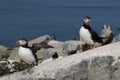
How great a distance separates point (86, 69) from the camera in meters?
9.31

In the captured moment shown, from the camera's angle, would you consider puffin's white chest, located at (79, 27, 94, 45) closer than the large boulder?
No

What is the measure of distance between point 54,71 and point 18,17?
62.6 metres

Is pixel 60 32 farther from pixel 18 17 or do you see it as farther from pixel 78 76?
pixel 78 76

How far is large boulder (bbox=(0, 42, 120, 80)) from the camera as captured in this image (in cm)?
922

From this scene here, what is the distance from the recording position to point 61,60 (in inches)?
389

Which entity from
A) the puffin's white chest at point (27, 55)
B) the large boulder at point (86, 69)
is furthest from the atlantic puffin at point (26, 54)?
the large boulder at point (86, 69)

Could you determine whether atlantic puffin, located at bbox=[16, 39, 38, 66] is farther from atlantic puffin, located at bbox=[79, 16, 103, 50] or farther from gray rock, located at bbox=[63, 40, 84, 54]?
gray rock, located at bbox=[63, 40, 84, 54]

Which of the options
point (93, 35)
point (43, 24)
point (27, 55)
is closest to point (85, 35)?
point (93, 35)

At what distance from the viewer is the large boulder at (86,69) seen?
9.22m

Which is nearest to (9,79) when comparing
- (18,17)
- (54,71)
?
(54,71)

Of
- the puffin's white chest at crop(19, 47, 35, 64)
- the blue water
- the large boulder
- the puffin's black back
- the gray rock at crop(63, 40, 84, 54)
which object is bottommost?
the blue water

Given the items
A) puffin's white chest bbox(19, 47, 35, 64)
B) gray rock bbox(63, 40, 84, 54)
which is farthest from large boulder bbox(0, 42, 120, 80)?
gray rock bbox(63, 40, 84, 54)

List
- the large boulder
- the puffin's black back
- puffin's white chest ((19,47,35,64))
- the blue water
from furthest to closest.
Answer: the blue water
the puffin's black back
puffin's white chest ((19,47,35,64))
the large boulder

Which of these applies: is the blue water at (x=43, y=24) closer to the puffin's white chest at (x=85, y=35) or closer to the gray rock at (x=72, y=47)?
the gray rock at (x=72, y=47)
